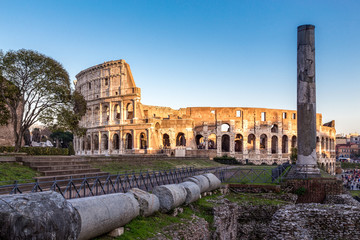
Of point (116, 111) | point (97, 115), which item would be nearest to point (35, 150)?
point (116, 111)

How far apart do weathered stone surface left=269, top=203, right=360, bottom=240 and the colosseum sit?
3089cm

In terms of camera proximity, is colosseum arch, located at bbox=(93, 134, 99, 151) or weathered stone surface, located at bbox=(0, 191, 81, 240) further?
colosseum arch, located at bbox=(93, 134, 99, 151)

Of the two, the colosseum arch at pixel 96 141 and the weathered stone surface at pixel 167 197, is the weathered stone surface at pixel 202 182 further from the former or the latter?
the colosseum arch at pixel 96 141

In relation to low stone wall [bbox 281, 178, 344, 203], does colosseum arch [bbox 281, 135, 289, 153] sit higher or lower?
higher

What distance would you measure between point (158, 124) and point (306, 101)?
1156 inches

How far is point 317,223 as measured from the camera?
10898mm

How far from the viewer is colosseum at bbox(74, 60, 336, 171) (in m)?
43.4

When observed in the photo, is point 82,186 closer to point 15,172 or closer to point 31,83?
point 15,172

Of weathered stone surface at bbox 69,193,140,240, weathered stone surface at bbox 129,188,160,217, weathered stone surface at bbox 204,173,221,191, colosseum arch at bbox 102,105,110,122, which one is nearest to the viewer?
weathered stone surface at bbox 69,193,140,240

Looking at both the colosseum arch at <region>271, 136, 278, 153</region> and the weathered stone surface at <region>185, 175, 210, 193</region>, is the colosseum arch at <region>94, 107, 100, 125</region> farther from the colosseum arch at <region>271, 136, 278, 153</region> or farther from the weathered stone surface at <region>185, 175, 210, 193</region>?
the weathered stone surface at <region>185, 175, 210, 193</region>

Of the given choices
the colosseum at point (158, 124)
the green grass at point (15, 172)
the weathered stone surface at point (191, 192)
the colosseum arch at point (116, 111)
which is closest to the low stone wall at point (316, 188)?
the weathered stone surface at point (191, 192)

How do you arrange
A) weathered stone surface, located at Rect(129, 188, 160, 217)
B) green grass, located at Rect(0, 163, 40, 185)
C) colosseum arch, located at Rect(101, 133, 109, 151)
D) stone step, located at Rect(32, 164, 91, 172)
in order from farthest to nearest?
colosseum arch, located at Rect(101, 133, 109, 151)
stone step, located at Rect(32, 164, 91, 172)
green grass, located at Rect(0, 163, 40, 185)
weathered stone surface, located at Rect(129, 188, 160, 217)

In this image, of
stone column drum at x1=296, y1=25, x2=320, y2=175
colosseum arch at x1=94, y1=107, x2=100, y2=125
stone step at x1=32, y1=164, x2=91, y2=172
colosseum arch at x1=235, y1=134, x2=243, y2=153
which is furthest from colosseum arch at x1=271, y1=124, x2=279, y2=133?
stone step at x1=32, y1=164, x2=91, y2=172

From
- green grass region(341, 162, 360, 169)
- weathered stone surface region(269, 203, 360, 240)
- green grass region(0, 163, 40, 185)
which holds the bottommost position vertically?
green grass region(341, 162, 360, 169)
